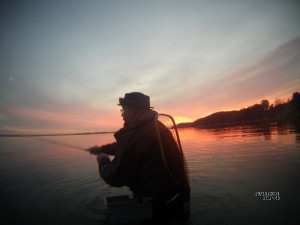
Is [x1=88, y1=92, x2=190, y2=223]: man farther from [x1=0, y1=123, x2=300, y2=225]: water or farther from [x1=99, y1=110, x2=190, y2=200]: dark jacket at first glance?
[x1=0, y1=123, x2=300, y2=225]: water

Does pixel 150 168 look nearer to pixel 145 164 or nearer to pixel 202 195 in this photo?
pixel 145 164

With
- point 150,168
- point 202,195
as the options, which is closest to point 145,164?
point 150,168

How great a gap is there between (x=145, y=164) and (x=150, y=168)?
118mm

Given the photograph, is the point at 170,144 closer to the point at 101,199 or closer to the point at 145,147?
the point at 145,147

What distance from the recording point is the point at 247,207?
5102 mm

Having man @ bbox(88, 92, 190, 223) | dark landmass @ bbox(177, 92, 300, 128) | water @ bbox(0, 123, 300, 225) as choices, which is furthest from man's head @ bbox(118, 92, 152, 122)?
dark landmass @ bbox(177, 92, 300, 128)

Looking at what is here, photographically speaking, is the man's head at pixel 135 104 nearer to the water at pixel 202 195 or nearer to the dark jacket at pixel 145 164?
the dark jacket at pixel 145 164

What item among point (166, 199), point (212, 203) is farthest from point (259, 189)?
point (166, 199)

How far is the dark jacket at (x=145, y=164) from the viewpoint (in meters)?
3.24

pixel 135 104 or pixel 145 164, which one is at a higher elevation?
pixel 135 104

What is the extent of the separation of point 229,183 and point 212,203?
6.79 feet

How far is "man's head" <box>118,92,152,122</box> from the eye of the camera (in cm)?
387

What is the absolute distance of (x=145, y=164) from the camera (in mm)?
3287

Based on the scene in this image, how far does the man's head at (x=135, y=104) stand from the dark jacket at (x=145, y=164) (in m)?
0.43
